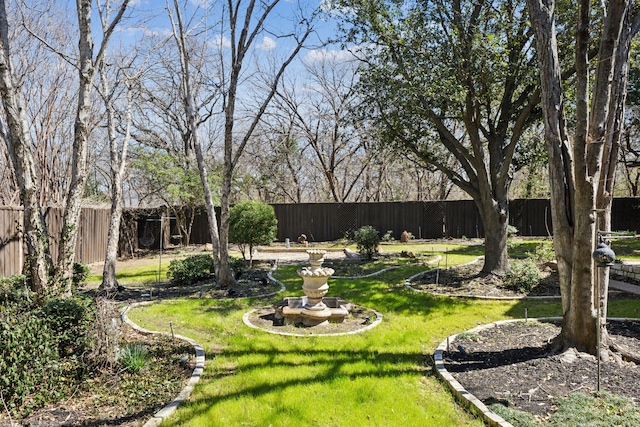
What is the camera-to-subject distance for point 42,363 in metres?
3.68

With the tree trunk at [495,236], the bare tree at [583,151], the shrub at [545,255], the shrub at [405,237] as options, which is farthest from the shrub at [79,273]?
the shrub at [405,237]

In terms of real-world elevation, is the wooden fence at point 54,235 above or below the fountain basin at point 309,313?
above

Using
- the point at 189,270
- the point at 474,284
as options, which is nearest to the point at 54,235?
the point at 189,270

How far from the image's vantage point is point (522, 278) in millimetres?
8023

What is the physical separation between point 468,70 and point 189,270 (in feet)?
24.1

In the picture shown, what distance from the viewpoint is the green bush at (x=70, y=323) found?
4.09m

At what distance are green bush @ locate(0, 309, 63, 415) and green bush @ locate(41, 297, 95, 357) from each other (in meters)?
0.15

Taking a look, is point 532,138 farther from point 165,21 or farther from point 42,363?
point 42,363

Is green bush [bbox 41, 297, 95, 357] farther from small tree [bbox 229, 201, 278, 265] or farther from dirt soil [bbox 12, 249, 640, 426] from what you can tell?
small tree [bbox 229, 201, 278, 265]

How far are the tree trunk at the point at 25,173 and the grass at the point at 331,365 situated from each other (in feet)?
6.01

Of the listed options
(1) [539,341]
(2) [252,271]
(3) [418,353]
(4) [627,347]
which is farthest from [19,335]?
(2) [252,271]

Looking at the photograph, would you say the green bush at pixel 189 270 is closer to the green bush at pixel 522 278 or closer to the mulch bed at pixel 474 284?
the mulch bed at pixel 474 284

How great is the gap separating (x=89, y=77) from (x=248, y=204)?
6.35 metres

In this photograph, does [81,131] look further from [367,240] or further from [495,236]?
[367,240]
